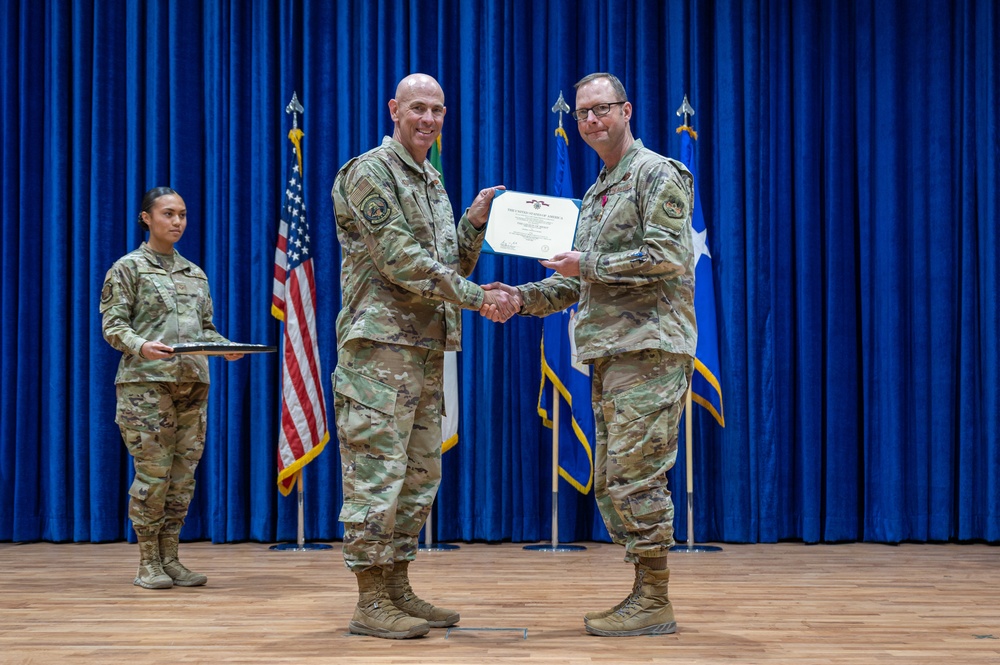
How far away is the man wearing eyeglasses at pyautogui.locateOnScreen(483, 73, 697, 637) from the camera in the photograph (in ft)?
9.14

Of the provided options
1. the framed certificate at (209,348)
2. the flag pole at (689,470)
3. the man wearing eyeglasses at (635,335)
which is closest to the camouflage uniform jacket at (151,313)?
the framed certificate at (209,348)

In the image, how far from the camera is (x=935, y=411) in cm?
523

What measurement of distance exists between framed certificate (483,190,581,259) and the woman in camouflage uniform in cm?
147

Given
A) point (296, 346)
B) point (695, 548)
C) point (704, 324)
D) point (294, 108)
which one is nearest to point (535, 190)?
point (704, 324)

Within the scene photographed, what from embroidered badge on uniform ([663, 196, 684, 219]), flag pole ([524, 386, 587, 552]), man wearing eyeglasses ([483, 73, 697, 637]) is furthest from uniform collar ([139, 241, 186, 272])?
embroidered badge on uniform ([663, 196, 684, 219])

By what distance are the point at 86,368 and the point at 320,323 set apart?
1361mm

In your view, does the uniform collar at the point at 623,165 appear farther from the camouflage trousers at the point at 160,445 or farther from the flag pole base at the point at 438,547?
the flag pole base at the point at 438,547

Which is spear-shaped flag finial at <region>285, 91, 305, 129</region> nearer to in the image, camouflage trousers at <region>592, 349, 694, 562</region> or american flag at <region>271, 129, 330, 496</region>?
american flag at <region>271, 129, 330, 496</region>

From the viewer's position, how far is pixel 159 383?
3.85 m

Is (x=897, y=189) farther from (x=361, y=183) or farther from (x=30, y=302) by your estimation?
(x=30, y=302)

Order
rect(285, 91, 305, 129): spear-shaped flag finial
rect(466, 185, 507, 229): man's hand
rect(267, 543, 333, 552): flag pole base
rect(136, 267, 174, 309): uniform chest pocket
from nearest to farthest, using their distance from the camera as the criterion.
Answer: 1. rect(466, 185, 507, 229): man's hand
2. rect(136, 267, 174, 309): uniform chest pocket
3. rect(267, 543, 333, 552): flag pole base
4. rect(285, 91, 305, 129): spear-shaped flag finial

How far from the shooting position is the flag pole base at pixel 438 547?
5002 millimetres

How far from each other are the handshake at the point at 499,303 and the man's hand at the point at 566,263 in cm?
17

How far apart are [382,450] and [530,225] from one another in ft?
2.70
